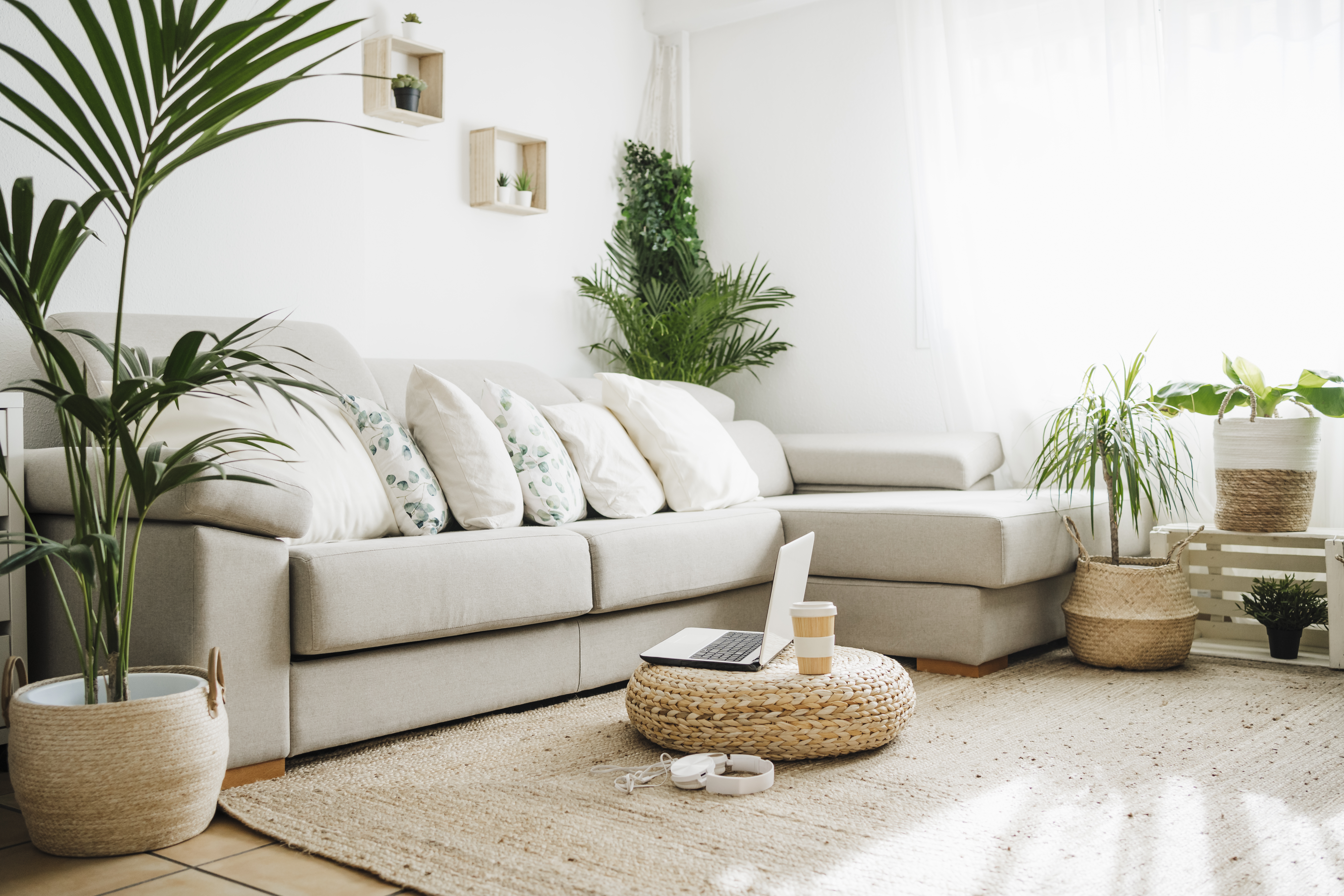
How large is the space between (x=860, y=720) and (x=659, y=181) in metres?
3.05

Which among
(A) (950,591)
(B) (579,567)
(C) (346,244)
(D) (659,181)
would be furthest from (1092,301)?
(C) (346,244)

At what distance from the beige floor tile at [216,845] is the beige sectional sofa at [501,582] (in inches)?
7.8

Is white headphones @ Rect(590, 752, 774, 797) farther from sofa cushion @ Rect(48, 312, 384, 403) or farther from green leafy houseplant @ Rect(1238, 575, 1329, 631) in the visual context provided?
green leafy houseplant @ Rect(1238, 575, 1329, 631)

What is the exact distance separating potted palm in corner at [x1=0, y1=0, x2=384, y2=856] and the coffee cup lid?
3.12ft

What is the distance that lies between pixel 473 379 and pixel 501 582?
3.31 ft

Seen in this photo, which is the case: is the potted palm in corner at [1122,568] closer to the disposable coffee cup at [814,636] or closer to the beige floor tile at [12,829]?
the disposable coffee cup at [814,636]

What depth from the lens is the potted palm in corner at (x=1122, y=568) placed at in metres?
3.00

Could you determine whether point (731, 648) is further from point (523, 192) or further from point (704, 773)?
point (523, 192)

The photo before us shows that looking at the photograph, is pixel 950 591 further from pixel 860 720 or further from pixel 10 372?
pixel 10 372

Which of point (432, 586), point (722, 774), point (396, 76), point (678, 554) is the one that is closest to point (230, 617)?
point (432, 586)

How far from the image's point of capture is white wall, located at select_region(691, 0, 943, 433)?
434cm

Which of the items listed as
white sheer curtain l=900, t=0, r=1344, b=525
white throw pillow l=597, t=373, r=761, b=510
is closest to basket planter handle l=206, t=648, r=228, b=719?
white throw pillow l=597, t=373, r=761, b=510

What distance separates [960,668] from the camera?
298 centimetres

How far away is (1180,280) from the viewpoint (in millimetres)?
3619
